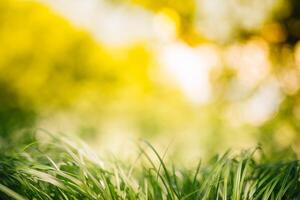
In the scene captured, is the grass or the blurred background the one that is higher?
the blurred background

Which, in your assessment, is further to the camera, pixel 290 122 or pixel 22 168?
pixel 290 122

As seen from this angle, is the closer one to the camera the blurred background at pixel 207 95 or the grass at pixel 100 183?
the grass at pixel 100 183

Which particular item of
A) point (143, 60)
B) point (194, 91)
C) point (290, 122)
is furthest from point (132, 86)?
point (290, 122)

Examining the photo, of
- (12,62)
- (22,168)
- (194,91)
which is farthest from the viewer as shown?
(12,62)

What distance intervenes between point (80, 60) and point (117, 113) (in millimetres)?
4170

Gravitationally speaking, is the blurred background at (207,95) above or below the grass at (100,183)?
above

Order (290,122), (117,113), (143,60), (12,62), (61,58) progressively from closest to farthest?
(290,122), (117,113), (12,62), (61,58), (143,60)

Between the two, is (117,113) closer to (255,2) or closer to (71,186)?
(255,2)

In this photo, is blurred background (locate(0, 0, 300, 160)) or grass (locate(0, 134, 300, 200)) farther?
blurred background (locate(0, 0, 300, 160))

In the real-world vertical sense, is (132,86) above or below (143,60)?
below

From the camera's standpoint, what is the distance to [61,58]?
9836 mm

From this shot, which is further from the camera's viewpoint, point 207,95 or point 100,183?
point 207,95

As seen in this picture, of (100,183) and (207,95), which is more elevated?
(207,95)

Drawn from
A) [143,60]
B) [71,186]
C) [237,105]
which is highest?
[143,60]
